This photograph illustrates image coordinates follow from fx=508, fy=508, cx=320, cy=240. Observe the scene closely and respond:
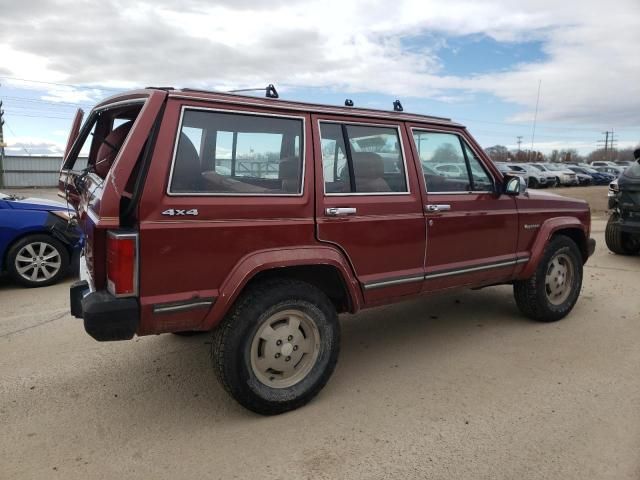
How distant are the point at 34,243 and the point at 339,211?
14.9 ft

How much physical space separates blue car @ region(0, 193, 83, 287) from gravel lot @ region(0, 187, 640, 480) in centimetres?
134

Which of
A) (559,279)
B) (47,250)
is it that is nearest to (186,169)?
(559,279)

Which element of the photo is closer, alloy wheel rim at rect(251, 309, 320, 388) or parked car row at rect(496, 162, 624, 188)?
alloy wheel rim at rect(251, 309, 320, 388)

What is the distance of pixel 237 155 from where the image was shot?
128 inches

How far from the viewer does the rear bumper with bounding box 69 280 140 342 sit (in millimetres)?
2643

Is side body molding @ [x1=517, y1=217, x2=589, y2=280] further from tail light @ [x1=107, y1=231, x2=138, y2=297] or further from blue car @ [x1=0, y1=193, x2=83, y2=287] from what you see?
blue car @ [x1=0, y1=193, x2=83, y2=287]

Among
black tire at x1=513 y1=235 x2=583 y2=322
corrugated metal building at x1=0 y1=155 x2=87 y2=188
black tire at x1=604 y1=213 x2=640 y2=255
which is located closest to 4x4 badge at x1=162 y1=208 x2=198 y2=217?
black tire at x1=513 y1=235 x2=583 y2=322

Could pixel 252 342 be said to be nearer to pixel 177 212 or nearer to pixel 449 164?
pixel 177 212

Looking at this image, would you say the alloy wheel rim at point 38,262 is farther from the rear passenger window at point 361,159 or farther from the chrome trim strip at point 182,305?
the rear passenger window at point 361,159

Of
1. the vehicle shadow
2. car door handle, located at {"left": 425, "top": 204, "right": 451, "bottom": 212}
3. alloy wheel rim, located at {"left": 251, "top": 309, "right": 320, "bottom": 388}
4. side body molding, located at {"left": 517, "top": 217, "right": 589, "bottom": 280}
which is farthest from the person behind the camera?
side body molding, located at {"left": 517, "top": 217, "right": 589, "bottom": 280}

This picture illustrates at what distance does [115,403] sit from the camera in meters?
3.34

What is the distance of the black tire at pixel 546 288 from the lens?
471 centimetres

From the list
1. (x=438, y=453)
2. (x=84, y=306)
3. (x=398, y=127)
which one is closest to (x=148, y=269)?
(x=84, y=306)

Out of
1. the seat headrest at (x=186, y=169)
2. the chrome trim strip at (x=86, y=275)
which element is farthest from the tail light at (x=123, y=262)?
the seat headrest at (x=186, y=169)
